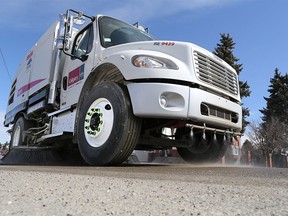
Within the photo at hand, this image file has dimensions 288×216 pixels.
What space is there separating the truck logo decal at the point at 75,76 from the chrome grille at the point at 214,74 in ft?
7.62

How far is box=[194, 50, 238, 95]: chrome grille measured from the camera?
461 centimetres

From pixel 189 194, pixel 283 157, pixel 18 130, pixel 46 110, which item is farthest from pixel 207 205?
pixel 283 157

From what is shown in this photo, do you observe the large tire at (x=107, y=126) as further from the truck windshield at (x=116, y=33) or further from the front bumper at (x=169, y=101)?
the truck windshield at (x=116, y=33)

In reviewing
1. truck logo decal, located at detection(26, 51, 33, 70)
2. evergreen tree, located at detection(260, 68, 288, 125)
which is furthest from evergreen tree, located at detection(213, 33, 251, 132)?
truck logo decal, located at detection(26, 51, 33, 70)

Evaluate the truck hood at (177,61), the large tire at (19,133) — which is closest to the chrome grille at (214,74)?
the truck hood at (177,61)

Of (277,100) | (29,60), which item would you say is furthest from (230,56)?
(29,60)

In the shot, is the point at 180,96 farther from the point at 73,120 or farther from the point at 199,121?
the point at 73,120

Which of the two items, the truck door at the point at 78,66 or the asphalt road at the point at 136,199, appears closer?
the asphalt road at the point at 136,199

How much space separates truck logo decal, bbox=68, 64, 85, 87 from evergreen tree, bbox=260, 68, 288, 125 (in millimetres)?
33288

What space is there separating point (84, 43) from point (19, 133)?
3599mm

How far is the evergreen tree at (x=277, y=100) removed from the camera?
120 ft

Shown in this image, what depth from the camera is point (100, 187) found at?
7.55 ft

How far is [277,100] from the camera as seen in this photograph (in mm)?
37594

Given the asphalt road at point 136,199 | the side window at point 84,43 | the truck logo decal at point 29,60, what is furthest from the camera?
the truck logo decal at point 29,60
